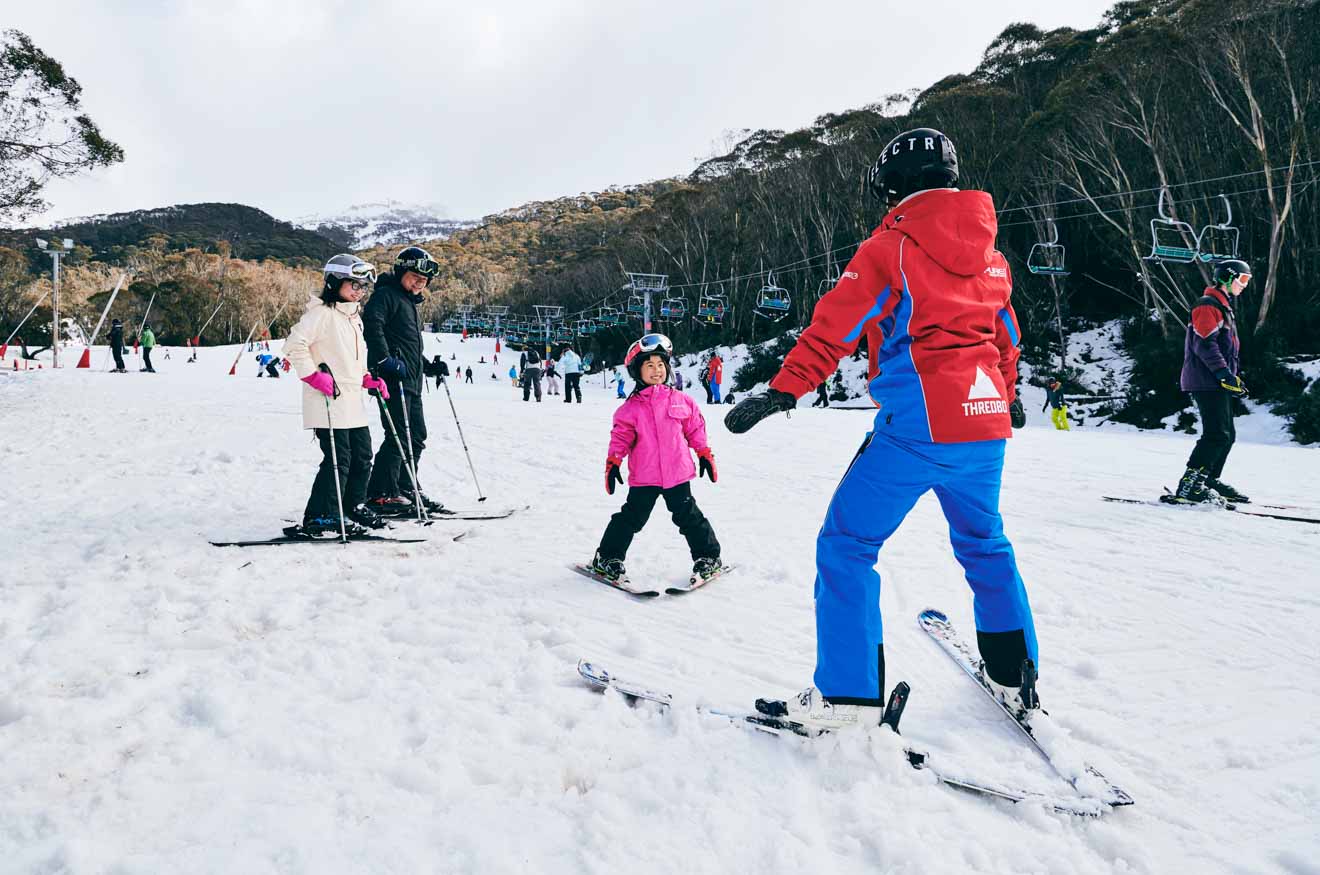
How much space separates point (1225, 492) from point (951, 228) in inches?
218

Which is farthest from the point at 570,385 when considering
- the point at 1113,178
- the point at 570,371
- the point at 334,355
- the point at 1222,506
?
the point at 1113,178

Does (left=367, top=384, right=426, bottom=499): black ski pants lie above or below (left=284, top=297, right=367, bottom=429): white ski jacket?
below

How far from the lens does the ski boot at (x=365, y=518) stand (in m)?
4.78

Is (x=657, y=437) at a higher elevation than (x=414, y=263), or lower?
lower

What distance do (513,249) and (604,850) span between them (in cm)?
14789

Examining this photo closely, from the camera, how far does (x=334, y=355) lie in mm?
4559

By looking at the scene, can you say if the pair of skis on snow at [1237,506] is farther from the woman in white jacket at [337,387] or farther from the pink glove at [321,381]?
the pink glove at [321,381]

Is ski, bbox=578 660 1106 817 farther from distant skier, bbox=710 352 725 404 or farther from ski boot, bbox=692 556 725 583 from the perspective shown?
distant skier, bbox=710 352 725 404

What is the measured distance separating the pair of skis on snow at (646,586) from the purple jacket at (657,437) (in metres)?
0.55

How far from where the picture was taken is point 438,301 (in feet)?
391

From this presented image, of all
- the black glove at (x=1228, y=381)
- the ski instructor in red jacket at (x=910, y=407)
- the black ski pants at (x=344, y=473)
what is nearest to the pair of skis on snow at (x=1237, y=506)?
the black glove at (x=1228, y=381)

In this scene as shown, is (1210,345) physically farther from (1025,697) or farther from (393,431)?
(393,431)

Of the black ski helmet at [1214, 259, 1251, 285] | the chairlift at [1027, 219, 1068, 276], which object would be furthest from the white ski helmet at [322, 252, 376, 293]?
the chairlift at [1027, 219, 1068, 276]

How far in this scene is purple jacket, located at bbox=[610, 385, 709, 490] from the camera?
3.63m
